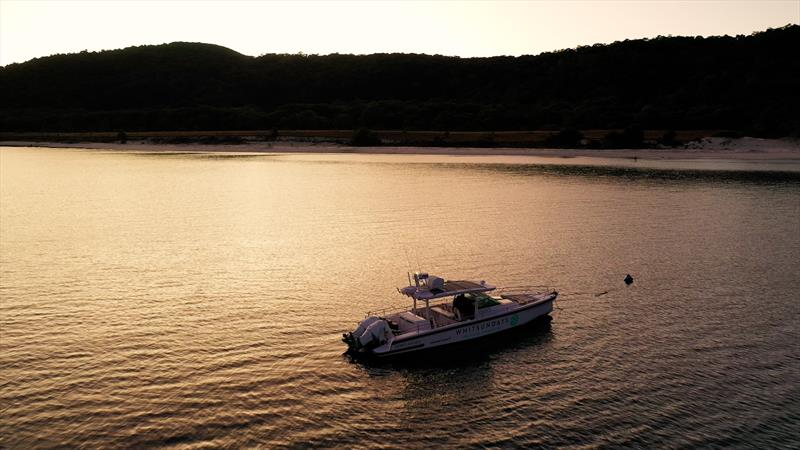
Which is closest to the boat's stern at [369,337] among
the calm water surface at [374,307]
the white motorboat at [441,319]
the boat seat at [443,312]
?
the white motorboat at [441,319]

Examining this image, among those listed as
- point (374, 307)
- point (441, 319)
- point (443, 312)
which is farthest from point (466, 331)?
point (374, 307)

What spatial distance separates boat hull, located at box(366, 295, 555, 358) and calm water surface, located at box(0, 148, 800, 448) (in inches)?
38.3

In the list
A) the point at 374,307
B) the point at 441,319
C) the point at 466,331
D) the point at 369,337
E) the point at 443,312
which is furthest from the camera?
the point at 374,307

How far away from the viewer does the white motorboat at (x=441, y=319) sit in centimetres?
3375

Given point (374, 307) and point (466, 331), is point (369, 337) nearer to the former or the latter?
point (466, 331)

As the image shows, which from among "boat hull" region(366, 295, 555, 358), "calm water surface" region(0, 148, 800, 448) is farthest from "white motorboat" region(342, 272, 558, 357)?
"calm water surface" region(0, 148, 800, 448)

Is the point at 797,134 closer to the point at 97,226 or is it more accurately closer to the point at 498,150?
the point at 498,150

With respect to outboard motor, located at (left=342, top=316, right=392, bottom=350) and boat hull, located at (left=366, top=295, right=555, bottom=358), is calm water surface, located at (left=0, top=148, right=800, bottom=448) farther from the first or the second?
outboard motor, located at (left=342, top=316, right=392, bottom=350)

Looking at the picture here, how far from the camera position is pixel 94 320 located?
38.5 m

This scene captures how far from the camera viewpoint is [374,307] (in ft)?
139

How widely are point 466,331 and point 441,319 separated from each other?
5.76ft

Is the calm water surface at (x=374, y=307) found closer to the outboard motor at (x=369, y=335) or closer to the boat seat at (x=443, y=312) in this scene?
the outboard motor at (x=369, y=335)

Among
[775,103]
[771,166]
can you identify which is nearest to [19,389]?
[771,166]

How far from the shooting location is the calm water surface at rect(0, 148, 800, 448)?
26391 millimetres
